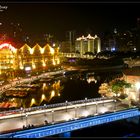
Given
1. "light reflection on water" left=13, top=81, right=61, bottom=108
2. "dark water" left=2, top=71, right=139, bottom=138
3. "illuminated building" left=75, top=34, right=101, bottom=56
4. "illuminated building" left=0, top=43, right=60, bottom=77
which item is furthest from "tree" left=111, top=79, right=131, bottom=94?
"illuminated building" left=75, top=34, right=101, bottom=56

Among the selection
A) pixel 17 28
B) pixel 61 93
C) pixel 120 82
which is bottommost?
pixel 61 93

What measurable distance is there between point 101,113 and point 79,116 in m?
0.54

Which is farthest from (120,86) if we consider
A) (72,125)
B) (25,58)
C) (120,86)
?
(25,58)

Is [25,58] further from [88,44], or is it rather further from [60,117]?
[88,44]

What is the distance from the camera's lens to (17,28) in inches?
1157

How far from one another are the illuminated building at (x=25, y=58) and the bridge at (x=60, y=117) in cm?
986

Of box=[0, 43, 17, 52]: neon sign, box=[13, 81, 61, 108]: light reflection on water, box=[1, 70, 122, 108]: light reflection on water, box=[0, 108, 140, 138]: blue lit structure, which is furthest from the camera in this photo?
box=[0, 43, 17, 52]: neon sign

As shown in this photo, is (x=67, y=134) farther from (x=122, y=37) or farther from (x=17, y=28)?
(x=122, y=37)

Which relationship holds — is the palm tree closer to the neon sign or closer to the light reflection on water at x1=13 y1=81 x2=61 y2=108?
the light reflection on water at x1=13 y1=81 x2=61 y2=108

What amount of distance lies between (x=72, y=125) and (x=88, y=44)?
30.4 m

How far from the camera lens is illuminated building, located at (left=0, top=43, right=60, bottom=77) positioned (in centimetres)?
1691

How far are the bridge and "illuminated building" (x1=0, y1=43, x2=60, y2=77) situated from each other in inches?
388

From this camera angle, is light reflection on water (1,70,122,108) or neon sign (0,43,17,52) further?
neon sign (0,43,17,52)

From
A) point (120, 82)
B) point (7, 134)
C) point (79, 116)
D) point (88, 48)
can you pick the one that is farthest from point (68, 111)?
point (88, 48)
